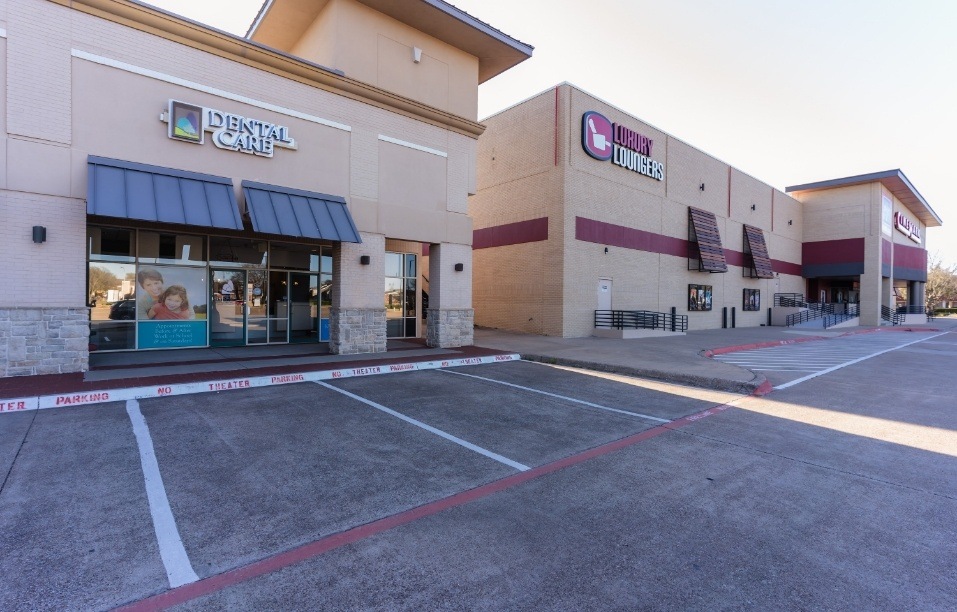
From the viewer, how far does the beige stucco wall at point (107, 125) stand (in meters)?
9.31

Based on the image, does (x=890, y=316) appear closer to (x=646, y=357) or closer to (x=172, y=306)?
(x=646, y=357)

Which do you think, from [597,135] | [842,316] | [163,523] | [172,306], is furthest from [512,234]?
[842,316]

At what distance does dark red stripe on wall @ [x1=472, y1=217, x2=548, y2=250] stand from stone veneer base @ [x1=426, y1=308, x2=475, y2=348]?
289 inches

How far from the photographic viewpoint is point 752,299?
34219 mm

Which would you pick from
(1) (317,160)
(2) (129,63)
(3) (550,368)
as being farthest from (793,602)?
(2) (129,63)

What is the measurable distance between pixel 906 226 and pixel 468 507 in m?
56.5

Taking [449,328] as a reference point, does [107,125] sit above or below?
above

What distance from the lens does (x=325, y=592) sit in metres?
2.96

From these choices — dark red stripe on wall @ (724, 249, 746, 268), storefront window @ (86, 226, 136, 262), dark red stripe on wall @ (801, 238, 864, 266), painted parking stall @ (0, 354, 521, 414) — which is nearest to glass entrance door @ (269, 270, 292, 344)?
storefront window @ (86, 226, 136, 262)

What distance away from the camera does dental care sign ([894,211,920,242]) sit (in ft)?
135

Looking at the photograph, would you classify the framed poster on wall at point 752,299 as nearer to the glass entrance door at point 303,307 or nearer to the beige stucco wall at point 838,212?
the beige stucco wall at point 838,212

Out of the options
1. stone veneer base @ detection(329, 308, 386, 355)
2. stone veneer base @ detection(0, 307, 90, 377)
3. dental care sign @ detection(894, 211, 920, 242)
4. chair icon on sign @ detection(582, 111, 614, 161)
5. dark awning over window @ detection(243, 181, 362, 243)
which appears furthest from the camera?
dental care sign @ detection(894, 211, 920, 242)

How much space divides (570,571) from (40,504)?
15.0ft

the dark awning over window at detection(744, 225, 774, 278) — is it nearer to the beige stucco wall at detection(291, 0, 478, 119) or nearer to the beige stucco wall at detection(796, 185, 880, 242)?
the beige stucco wall at detection(796, 185, 880, 242)
